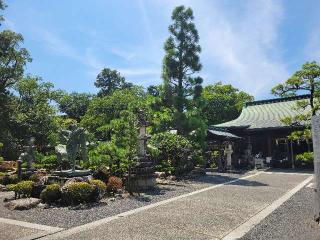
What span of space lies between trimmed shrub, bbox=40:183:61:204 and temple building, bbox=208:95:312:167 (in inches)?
625

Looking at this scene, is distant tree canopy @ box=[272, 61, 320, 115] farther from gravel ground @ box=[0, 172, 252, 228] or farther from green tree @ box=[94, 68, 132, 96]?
green tree @ box=[94, 68, 132, 96]

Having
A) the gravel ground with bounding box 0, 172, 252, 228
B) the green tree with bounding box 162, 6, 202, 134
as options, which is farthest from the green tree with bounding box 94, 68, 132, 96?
the gravel ground with bounding box 0, 172, 252, 228

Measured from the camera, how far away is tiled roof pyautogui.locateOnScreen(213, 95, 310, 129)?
92.0ft

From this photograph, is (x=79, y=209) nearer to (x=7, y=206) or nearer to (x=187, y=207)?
(x=7, y=206)

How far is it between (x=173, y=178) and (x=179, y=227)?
9.98 m

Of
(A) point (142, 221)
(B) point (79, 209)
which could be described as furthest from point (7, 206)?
(A) point (142, 221)

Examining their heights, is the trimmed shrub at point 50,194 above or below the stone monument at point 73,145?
below

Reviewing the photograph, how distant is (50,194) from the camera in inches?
426

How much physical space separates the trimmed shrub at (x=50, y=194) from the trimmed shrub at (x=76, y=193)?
0.29m

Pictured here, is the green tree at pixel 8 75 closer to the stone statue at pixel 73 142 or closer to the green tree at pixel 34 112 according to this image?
the green tree at pixel 34 112

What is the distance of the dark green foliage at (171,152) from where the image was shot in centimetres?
1900

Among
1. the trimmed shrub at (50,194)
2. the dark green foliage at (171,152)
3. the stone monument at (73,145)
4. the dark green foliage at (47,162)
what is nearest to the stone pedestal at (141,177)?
the stone monument at (73,145)

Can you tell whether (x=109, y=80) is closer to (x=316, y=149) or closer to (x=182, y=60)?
(x=182, y=60)

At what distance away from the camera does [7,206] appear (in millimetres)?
10328
